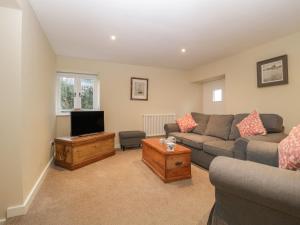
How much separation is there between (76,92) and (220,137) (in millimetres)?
3345

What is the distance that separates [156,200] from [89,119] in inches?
88.2

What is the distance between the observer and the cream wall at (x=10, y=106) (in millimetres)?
1589

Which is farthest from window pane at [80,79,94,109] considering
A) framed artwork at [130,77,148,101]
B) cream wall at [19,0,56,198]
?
cream wall at [19,0,56,198]

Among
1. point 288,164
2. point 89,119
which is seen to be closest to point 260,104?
point 288,164

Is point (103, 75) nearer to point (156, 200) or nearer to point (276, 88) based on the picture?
point (156, 200)

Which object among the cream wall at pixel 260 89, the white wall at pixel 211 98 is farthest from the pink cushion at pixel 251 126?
the white wall at pixel 211 98

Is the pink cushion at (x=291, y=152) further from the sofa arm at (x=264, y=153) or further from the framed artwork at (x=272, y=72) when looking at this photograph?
the framed artwork at (x=272, y=72)

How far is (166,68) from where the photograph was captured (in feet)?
16.2

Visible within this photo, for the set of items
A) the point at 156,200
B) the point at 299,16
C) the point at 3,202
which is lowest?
the point at 156,200

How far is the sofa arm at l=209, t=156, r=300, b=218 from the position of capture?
782 mm

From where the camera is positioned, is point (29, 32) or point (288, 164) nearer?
point (288, 164)

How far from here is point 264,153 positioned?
1.47m

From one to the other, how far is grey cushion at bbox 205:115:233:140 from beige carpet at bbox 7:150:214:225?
833mm

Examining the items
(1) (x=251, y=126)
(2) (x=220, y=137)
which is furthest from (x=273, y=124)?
(2) (x=220, y=137)
